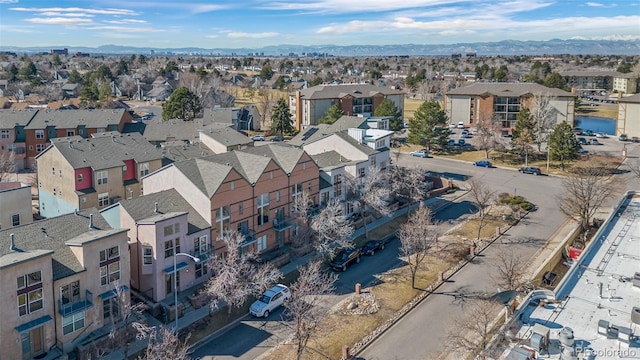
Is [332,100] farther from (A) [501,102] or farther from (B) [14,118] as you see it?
(B) [14,118]

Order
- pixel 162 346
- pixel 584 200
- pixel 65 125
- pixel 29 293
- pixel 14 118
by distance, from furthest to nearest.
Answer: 1. pixel 65 125
2. pixel 14 118
3. pixel 584 200
4. pixel 29 293
5. pixel 162 346

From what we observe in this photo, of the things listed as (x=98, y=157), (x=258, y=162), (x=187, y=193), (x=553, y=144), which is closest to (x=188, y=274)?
(x=187, y=193)

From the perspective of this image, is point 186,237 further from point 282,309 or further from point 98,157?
point 98,157

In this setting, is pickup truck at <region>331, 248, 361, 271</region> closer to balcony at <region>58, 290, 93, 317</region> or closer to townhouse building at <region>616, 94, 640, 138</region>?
balcony at <region>58, 290, 93, 317</region>

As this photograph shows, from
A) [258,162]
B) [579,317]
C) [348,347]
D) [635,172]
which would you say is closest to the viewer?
[579,317]

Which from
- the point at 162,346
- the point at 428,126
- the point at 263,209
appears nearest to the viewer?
the point at 162,346

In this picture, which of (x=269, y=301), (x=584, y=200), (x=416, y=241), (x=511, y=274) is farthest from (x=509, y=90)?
(x=269, y=301)

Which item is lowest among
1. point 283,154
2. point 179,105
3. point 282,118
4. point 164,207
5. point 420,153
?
point 420,153
